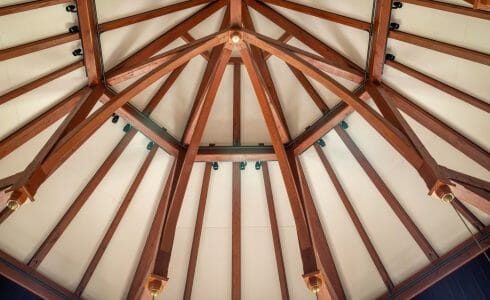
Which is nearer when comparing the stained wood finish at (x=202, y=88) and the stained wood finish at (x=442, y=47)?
the stained wood finish at (x=442, y=47)

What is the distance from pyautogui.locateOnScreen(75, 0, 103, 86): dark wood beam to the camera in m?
6.54

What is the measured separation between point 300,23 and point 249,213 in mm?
4397

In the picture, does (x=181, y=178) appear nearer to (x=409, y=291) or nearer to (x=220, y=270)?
(x=220, y=270)

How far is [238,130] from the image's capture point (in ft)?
30.2

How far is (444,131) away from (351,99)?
2156 mm

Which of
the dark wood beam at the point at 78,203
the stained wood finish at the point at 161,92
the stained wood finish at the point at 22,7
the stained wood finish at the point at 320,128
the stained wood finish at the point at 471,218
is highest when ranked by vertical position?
the stained wood finish at the point at 161,92

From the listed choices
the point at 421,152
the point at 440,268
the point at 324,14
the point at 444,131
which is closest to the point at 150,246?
the point at 421,152

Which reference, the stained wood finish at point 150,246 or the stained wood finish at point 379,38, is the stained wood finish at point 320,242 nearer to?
the stained wood finish at point 379,38

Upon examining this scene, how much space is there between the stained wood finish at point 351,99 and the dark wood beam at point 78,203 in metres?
3.59

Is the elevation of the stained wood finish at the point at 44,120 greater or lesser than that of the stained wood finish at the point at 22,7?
lesser

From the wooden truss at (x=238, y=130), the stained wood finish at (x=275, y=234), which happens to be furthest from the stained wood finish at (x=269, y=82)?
the stained wood finish at (x=275, y=234)

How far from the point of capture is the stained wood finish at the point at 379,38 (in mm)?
6672

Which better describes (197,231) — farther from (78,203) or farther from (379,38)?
(379,38)

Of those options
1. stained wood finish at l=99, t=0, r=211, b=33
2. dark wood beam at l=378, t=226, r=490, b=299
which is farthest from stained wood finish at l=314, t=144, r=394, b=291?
stained wood finish at l=99, t=0, r=211, b=33
